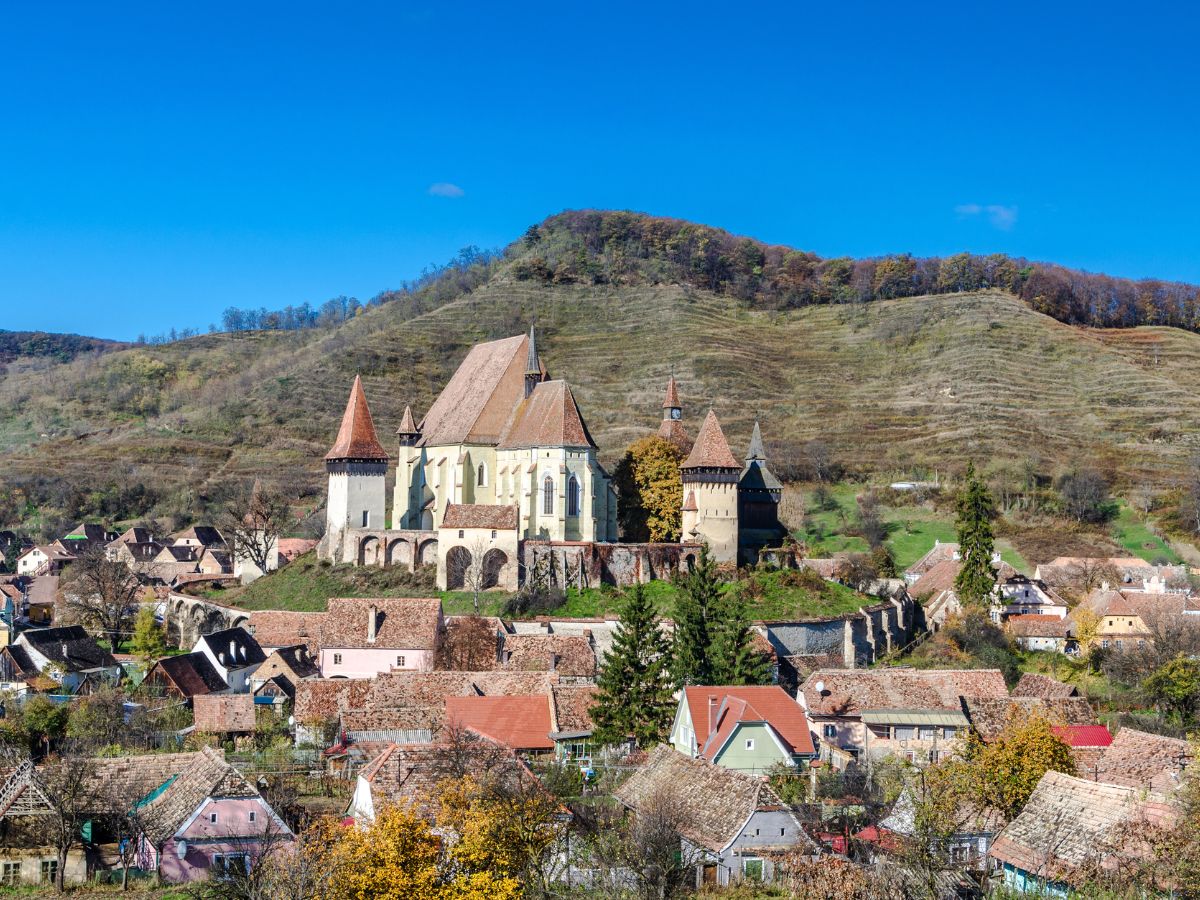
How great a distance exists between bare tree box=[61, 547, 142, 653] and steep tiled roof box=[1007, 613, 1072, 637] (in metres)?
41.5

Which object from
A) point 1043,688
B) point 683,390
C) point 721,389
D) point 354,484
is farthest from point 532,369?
point 721,389

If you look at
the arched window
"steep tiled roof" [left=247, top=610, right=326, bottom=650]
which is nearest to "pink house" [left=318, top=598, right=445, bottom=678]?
"steep tiled roof" [left=247, top=610, right=326, bottom=650]

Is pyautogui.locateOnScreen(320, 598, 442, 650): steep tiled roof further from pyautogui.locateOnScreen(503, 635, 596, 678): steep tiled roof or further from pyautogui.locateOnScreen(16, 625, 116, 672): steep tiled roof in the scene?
pyautogui.locateOnScreen(16, 625, 116, 672): steep tiled roof

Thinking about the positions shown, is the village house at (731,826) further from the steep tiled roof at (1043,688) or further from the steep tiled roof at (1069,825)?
the steep tiled roof at (1043,688)

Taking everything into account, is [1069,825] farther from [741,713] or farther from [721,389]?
[721,389]

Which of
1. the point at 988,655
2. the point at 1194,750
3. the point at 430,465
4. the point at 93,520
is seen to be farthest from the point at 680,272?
the point at 1194,750

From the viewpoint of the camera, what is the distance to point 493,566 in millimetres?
55062

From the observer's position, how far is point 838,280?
483 ft

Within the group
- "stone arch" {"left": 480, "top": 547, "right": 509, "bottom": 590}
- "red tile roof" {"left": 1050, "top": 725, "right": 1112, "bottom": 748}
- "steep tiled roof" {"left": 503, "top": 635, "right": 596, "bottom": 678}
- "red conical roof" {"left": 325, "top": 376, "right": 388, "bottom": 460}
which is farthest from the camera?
"red conical roof" {"left": 325, "top": 376, "right": 388, "bottom": 460}

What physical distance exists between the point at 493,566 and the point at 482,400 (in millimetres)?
12051

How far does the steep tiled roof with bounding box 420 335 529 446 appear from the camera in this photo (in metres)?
62.8

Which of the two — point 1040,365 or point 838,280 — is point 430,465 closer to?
point 1040,365

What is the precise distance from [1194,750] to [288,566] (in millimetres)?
45116

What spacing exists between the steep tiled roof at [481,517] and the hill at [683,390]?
35411 millimetres
